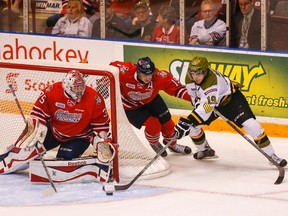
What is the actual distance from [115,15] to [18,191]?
2839 mm

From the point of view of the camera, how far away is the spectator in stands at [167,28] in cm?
975

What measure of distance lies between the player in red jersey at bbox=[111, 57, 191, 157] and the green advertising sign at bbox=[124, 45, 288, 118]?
997 millimetres

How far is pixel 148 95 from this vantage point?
848 centimetres

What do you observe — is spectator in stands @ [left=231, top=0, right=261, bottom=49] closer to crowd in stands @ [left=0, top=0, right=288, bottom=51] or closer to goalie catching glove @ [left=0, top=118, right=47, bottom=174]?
crowd in stands @ [left=0, top=0, right=288, bottom=51]

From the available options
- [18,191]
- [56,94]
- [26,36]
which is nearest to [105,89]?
[56,94]

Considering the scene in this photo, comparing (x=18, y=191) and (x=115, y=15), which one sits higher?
(x=115, y=15)

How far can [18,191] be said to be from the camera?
7.77 meters

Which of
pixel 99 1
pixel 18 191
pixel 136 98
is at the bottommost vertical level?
pixel 18 191

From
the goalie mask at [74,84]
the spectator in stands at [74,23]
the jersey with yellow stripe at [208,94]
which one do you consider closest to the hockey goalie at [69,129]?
the goalie mask at [74,84]

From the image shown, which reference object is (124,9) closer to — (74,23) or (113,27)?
(113,27)

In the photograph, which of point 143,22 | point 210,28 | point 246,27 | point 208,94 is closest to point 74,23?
point 143,22

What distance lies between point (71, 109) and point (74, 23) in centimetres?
254

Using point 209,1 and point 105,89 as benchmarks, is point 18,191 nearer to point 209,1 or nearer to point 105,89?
point 105,89

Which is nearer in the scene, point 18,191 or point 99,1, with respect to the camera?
point 18,191
